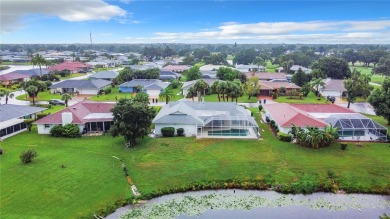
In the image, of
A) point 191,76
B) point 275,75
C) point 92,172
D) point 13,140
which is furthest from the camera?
point 275,75

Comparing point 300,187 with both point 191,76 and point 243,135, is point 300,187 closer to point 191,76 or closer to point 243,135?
point 243,135

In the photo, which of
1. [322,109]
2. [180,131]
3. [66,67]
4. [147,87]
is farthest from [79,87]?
[322,109]

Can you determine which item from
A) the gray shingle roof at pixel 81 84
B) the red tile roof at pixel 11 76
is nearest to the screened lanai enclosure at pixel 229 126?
the gray shingle roof at pixel 81 84

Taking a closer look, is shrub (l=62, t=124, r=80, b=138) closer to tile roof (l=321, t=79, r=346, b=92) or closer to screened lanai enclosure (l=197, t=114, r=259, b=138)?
screened lanai enclosure (l=197, t=114, r=259, b=138)

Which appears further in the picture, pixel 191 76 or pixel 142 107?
pixel 191 76

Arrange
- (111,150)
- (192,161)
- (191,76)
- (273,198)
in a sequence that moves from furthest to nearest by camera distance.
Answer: (191,76), (111,150), (192,161), (273,198)

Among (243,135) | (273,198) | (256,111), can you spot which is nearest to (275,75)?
(256,111)

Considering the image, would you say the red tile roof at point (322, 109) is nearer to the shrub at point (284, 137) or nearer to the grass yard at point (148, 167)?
the grass yard at point (148, 167)
